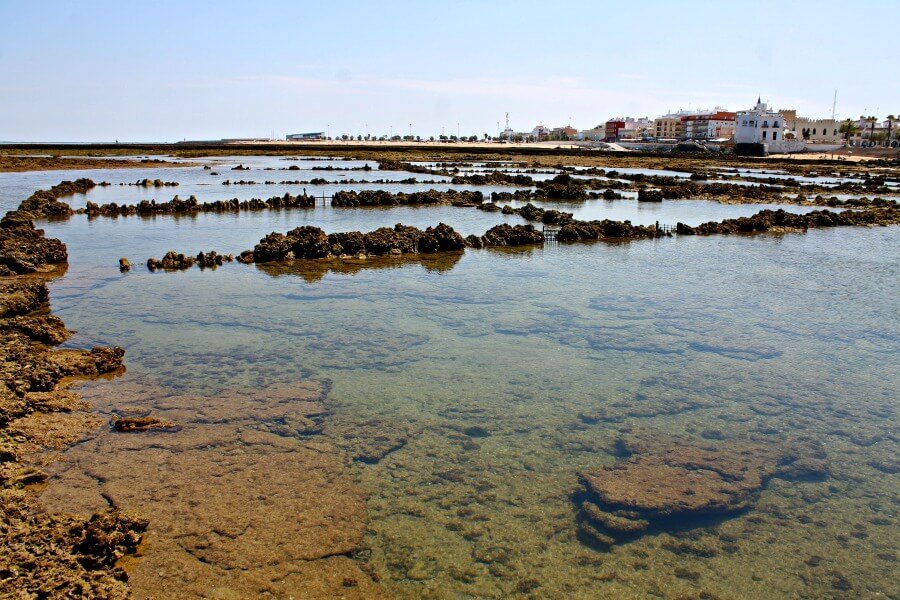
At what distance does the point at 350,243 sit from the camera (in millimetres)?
21984

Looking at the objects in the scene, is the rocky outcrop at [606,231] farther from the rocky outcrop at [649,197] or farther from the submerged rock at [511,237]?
the rocky outcrop at [649,197]

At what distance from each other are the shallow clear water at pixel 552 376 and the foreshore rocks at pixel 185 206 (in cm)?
1114

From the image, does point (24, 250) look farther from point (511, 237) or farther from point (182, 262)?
point (511, 237)

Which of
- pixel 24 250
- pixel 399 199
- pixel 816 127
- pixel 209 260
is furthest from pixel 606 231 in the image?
pixel 816 127

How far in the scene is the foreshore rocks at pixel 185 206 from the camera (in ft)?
105

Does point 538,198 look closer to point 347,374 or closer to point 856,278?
point 856,278

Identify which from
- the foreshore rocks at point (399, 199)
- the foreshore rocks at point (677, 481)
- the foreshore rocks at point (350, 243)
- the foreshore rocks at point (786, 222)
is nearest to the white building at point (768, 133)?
the foreshore rocks at point (786, 222)

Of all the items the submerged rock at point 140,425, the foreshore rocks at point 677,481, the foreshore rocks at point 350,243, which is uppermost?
the foreshore rocks at point 350,243

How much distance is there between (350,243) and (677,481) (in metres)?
16.2

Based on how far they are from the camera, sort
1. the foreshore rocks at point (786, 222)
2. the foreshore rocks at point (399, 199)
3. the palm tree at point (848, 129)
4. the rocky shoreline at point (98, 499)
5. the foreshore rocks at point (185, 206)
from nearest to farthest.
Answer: the rocky shoreline at point (98, 499)
the foreshore rocks at point (786, 222)
the foreshore rocks at point (185, 206)
the foreshore rocks at point (399, 199)
the palm tree at point (848, 129)

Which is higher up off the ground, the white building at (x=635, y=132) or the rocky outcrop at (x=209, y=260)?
the white building at (x=635, y=132)

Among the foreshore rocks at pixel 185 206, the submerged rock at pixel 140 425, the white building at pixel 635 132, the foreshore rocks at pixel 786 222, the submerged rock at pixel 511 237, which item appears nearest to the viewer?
the submerged rock at pixel 140 425

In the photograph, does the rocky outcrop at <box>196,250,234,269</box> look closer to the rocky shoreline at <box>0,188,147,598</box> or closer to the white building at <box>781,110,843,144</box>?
the rocky shoreline at <box>0,188,147,598</box>

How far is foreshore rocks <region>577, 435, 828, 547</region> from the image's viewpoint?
6.82 metres
